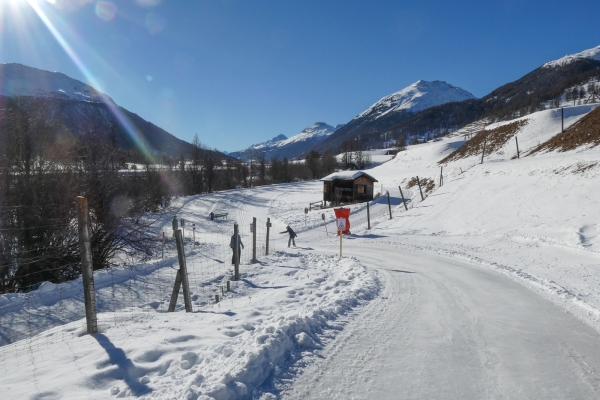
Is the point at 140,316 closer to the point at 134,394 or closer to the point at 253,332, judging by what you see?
the point at 253,332

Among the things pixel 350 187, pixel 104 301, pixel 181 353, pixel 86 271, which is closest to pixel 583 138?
pixel 350 187

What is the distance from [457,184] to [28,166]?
30.1 meters

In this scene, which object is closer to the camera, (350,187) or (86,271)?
(86,271)

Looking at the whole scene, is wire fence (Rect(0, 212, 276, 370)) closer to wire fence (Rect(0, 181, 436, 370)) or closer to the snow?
wire fence (Rect(0, 181, 436, 370))

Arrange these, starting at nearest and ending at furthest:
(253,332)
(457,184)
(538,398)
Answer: (538,398) → (253,332) → (457,184)

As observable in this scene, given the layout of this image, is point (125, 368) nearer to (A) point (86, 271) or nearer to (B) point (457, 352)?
(A) point (86, 271)

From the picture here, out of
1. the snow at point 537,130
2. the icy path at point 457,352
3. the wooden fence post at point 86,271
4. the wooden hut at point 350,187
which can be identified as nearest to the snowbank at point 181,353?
the wooden fence post at point 86,271

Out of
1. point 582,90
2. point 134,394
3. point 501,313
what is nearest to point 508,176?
point 501,313

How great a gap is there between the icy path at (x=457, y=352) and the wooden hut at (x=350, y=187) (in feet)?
119

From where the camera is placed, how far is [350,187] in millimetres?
45062

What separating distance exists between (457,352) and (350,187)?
132 feet

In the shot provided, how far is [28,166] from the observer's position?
508 inches

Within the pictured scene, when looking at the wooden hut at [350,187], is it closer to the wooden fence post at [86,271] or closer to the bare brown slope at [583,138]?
the bare brown slope at [583,138]

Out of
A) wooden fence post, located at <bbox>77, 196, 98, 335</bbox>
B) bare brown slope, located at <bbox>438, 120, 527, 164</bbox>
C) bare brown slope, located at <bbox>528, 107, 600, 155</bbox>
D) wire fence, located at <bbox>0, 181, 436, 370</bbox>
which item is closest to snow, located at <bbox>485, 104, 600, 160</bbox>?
bare brown slope, located at <bbox>438, 120, 527, 164</bbox>
